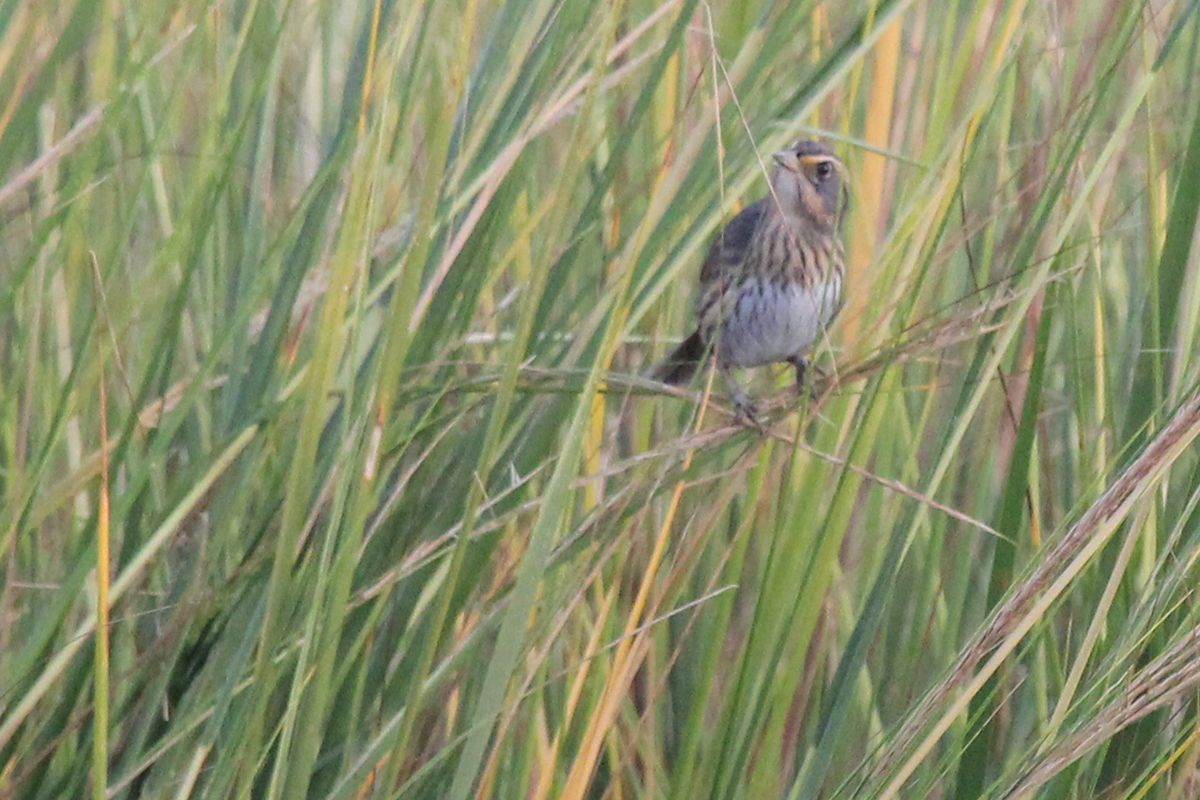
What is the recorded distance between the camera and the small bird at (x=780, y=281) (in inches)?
78.4

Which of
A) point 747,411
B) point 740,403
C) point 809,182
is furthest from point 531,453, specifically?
point 809,182

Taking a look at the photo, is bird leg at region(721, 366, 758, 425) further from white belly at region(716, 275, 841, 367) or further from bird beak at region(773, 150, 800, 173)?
bird beak at region(773, 150, 800, 173)

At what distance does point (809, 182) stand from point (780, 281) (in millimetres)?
142

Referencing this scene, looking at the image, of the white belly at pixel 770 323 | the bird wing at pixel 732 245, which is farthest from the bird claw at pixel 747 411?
the bird wing at pixel 732 245

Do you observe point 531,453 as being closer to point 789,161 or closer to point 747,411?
point 747,411

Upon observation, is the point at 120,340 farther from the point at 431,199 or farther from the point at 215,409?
the point at 431,199

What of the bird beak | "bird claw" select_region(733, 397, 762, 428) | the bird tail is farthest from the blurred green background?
the bird tail

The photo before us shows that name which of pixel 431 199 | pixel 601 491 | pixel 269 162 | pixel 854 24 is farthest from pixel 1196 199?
pixel 269 162

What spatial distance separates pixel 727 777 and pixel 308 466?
0.37 m

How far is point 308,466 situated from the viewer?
0.90 meters

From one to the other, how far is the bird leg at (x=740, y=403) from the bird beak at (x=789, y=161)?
0.90ft

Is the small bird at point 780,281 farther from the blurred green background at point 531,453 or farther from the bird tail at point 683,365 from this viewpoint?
the blurred green background at point 531,453

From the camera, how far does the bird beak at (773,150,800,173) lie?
193cm

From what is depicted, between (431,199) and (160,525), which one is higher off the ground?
(431,199)
